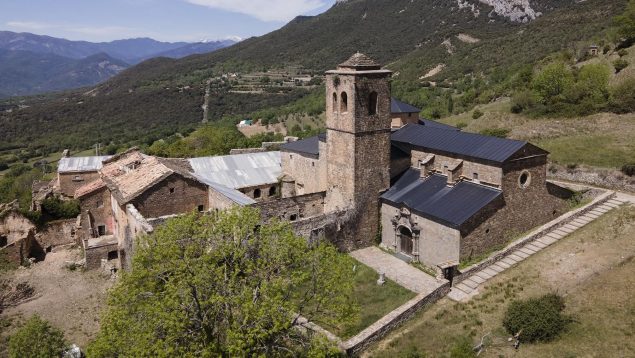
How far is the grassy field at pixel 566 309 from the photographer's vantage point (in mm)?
15320

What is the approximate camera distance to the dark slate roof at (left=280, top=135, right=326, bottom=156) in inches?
1183

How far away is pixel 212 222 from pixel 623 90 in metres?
35.0

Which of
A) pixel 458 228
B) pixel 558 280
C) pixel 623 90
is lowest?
pixel 558 280

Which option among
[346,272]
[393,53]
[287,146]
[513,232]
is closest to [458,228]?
[513,232]

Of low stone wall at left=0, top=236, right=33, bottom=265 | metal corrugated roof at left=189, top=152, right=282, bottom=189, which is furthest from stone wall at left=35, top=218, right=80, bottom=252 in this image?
metal corrugated roof at left=189, top=152, right=282, bottom=189

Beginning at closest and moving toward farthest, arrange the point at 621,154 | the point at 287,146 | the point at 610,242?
the point at 610,242 < the point at 621,154 < the point at 287,146

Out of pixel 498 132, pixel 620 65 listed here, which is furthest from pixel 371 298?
pixel 620 65

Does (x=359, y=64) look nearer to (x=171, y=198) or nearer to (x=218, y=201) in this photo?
(x=218, y=201)

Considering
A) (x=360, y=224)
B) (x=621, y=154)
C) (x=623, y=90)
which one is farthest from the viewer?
(x=623, y=90)

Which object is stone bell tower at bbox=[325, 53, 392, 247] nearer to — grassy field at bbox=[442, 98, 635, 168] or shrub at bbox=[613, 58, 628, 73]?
grassy field at bbox=[442, 98, 635, 168]

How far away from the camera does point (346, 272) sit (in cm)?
1523

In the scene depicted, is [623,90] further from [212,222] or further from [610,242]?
[212,222]

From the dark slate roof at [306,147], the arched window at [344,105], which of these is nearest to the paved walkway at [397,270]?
the arched window at [344,105]

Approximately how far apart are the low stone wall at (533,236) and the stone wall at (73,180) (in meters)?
27.1
